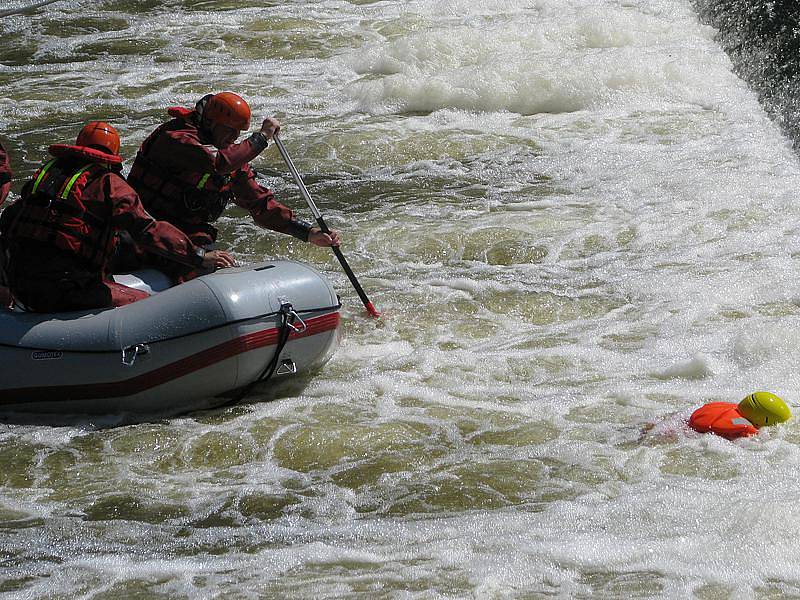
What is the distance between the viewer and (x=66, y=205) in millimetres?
4961

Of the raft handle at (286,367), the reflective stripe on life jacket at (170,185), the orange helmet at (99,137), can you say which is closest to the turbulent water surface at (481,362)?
the raft handle at (286,367)

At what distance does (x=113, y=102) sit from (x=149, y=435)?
7077 mm

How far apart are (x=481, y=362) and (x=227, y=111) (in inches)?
73.0

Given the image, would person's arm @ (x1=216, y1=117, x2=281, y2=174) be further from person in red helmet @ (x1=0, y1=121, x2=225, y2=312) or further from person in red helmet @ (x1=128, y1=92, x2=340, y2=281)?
person in red helmet @ (x1=0, y1=121, x2=225, y2=312)

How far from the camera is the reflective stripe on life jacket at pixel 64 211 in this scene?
4.95m

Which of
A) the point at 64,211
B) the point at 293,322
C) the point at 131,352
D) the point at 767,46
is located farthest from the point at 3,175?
the point at 767,46

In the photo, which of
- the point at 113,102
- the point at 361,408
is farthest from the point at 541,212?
the point at 113,102

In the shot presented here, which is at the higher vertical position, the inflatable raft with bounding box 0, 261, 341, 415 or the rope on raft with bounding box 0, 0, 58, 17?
the inflatable raft with bounding box 0, 261, 341, 415

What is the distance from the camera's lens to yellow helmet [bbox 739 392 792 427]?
4973mm

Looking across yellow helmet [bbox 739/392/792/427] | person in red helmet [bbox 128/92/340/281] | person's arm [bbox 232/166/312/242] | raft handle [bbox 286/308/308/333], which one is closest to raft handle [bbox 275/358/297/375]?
raft handle [bbox 286/308/308/333]

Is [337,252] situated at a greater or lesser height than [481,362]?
greater

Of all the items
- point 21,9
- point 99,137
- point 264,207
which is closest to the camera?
point 99,137

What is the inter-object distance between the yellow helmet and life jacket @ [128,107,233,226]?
109 inches

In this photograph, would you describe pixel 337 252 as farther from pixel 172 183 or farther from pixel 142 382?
pixel 142 382
